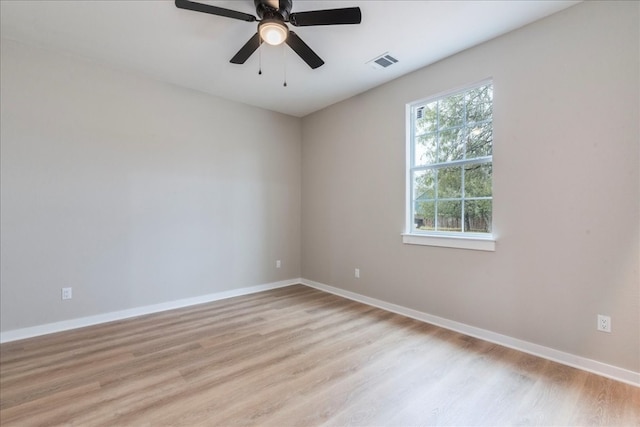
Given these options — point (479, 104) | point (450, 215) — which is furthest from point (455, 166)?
point (479, 104)

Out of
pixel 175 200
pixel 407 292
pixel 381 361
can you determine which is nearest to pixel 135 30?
pixel 175 200

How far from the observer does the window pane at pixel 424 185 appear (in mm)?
3178

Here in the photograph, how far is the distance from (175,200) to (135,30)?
1793 mm

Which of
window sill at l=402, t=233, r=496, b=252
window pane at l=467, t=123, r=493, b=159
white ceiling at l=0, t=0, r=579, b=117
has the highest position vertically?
white ceiling at l=0, t=0, r=579, b=117

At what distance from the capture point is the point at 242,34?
101 inches

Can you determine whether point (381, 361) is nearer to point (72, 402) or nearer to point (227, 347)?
point (227, 347)

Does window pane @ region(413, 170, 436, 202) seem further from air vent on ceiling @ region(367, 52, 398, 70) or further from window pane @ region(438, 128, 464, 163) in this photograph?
air vent on ceiling @ region(367, 52, 398, 70)

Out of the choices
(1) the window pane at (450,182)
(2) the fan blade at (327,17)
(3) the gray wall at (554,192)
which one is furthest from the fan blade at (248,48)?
(1) the window pane at (450,182)

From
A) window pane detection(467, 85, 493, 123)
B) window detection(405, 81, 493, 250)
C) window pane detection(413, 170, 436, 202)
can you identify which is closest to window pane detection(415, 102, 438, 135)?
window detection(405, 81, 493, 250)

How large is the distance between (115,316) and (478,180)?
404 cm

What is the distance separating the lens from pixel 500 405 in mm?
1762

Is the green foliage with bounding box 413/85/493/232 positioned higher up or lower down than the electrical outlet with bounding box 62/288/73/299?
higher up

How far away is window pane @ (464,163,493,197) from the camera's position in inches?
107

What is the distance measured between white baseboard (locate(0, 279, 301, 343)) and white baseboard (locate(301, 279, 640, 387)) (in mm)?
1854
